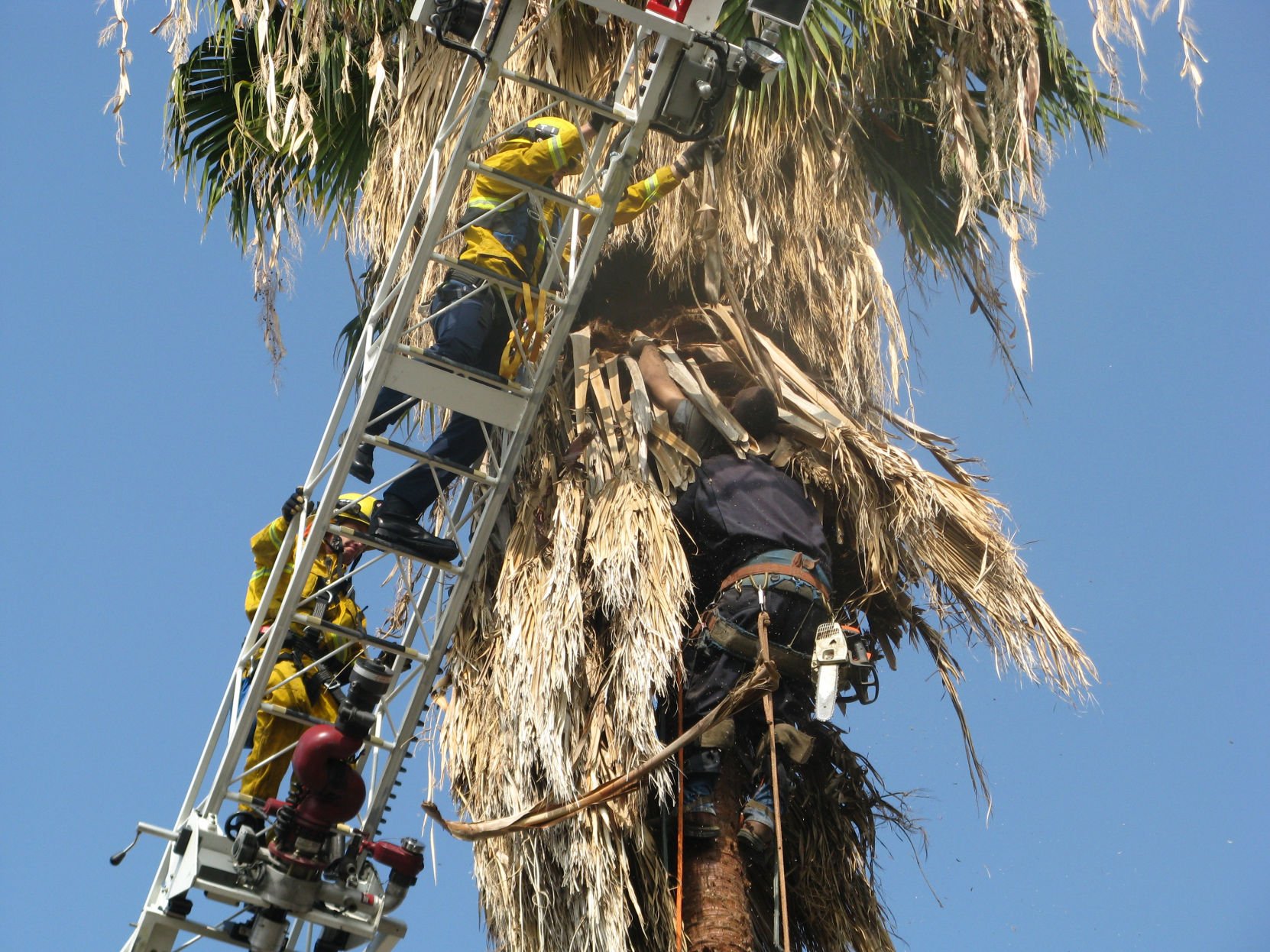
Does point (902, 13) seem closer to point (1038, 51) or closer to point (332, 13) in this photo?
point (1038, 51)

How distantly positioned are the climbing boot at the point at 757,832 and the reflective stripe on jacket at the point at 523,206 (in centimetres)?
260

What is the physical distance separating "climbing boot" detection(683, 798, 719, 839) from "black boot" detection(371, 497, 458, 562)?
159 cm

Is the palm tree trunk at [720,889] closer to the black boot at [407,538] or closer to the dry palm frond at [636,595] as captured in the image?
the dry palm frond at [636,595]

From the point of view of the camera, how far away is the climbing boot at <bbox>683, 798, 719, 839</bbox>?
750 cm

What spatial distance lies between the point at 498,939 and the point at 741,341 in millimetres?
3164

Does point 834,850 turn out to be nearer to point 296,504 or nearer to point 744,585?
point 744,585

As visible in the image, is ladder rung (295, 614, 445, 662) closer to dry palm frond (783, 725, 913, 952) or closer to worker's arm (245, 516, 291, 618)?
worker's arm (245, 516, 291, 618)

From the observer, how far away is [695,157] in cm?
806

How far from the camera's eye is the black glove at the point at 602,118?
7.73 m

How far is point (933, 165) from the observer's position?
956 cm

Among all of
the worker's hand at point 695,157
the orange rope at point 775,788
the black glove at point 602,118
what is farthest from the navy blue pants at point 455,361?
the orange rope at point 775,788

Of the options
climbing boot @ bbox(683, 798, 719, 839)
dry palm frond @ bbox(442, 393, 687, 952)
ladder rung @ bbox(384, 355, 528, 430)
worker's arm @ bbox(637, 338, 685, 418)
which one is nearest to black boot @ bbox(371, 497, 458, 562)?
dry palm frond @ bbox(442, 393, 687, 952)

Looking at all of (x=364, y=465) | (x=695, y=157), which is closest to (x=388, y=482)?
(x=364, y=465)

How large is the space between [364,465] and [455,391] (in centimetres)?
62
